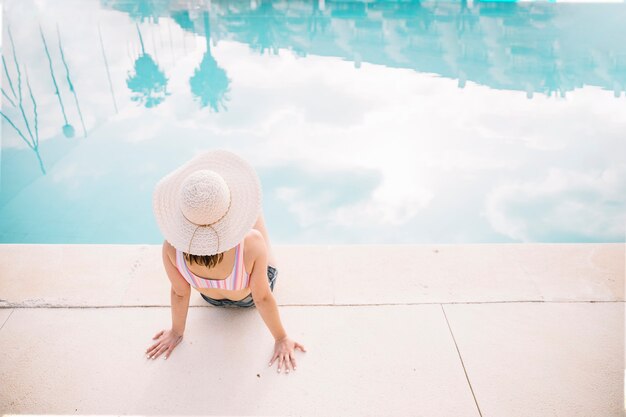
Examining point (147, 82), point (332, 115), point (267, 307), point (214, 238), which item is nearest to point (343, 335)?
point (267, 307)

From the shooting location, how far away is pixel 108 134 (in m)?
6.14

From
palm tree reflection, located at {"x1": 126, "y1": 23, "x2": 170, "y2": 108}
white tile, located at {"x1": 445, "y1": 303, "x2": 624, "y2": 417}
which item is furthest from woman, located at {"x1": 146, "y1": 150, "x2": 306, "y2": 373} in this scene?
palm tree reflection, located at {"x1": 126, "y1": 23, "x2": 170, "y2": 108}

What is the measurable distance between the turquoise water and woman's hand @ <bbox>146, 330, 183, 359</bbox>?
2327 millimetres

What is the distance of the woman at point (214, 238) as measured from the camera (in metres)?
1.80

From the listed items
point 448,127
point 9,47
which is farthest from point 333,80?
point 9,47

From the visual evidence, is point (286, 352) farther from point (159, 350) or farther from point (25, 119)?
point (25, 119)

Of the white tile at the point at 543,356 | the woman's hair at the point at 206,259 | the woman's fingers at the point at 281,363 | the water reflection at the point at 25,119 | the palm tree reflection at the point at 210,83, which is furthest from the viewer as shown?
the palm tree reflection at the point at 210,83

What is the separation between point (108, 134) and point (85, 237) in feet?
7.05

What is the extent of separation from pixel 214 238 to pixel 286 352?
→ 84 cm

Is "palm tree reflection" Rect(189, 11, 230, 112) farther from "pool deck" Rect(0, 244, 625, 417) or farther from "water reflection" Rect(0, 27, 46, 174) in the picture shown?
"pool deck" Rect(0, 244, 625, 417)

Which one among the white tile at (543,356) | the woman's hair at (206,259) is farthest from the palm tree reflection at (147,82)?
the white tile at (543,356)

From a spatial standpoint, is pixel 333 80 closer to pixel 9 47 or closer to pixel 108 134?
pixel 108 134

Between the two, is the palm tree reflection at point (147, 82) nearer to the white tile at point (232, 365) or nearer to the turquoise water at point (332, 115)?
the turquoise water at point (332, 115)

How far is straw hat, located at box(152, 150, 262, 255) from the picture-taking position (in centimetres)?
177
